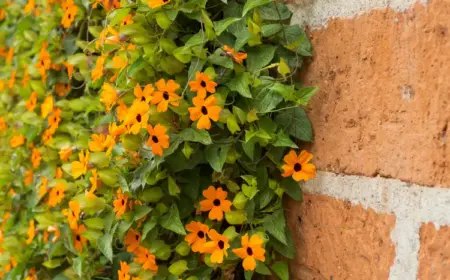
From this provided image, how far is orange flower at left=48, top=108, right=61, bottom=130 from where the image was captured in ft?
3.71

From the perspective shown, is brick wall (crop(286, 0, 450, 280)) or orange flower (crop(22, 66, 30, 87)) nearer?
brick wall (crop(286, 0, 450, 280))

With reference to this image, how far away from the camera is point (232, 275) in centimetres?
86

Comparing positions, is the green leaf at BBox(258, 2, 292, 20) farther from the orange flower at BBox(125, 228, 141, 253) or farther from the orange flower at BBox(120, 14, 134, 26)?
the orange flower at BBox(125, 228, 141, 253)

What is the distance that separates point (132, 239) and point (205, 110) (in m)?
0.25

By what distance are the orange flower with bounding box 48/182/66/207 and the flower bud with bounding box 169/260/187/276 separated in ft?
0.98

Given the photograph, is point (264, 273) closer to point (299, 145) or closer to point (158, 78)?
point (299, 145)

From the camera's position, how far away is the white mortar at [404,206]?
616 millimetres

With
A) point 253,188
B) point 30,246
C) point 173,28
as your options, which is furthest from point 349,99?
point 30,246

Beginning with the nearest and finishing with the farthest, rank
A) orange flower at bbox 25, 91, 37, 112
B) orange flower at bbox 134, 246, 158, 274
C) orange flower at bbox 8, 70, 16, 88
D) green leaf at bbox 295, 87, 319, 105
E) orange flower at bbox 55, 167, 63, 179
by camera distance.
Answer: green leaf at bbox 295, 87, 319, 105, orange flower at bbox 134, 246, 158, 274, orange flower at bbox 55, 167, 63, 179, orange flower at bbox 25, 91, 37, 112, orange flower at bbox 8, 70, 16, 88

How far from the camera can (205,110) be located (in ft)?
A: 2.56

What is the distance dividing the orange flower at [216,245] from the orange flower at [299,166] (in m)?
0.12

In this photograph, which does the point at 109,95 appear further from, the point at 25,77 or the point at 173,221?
the point at 25,77

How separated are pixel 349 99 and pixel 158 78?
0.92 feet

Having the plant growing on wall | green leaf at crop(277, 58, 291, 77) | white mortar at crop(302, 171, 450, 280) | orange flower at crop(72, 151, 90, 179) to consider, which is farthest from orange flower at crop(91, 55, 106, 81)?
white mortar at crop(302, 171, 450, 280)
